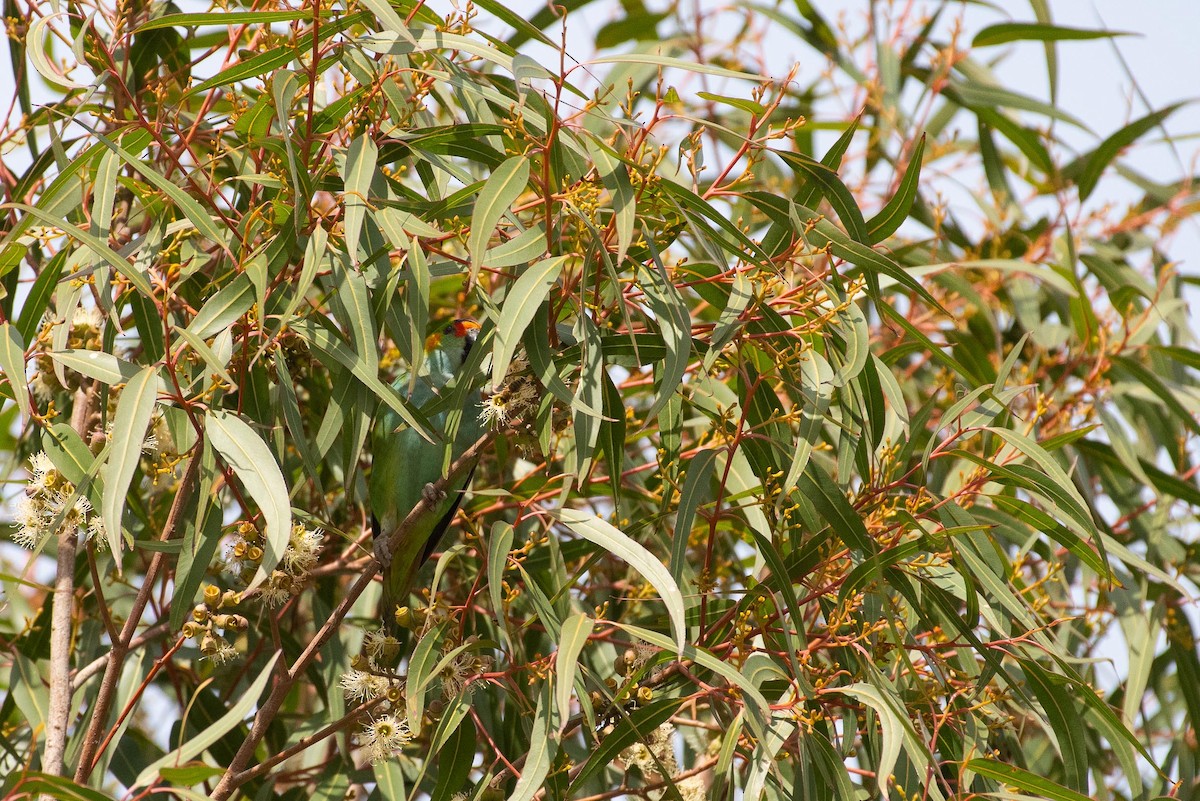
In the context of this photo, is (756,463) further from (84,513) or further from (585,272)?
(84,513)

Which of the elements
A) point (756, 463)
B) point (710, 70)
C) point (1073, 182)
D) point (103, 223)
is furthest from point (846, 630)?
point (1073, 182)

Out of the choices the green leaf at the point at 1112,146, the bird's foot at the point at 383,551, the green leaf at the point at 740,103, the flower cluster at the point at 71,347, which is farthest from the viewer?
the green leaf at the point at 1112,146

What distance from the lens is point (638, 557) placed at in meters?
1.76

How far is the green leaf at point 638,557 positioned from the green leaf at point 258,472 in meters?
0.45

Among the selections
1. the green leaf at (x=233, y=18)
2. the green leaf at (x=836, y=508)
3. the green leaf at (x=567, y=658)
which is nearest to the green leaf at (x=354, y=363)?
the green leaf at (x=567, y=658)

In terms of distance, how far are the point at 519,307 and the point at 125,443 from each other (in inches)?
21.6

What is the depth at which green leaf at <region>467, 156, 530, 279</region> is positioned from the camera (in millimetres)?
1664

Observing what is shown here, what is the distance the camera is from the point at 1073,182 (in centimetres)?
386

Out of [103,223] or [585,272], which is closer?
[585,272]

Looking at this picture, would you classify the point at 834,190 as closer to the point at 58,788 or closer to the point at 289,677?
the point at 289,677

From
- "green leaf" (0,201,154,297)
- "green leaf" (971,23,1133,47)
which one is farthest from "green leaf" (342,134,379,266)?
"green leaf" (971,23,1133,47)

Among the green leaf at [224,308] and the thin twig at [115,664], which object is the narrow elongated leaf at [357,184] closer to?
the green leaf at [224,308]

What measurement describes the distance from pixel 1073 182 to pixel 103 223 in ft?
9.85

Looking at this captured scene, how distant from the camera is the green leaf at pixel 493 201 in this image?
1664mm
